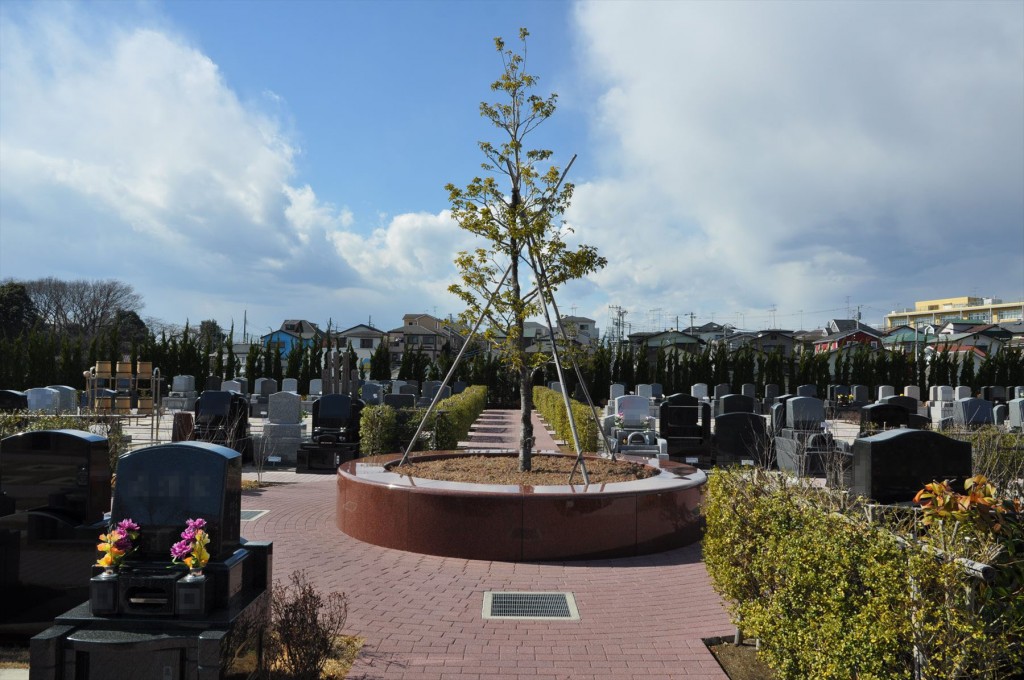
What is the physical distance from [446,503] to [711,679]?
3687 millimetres

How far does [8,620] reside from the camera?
493cm

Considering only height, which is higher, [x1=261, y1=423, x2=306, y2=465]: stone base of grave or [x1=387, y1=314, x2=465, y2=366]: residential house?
[x1=387, y1=314, x2=465, y2=366]: residential house

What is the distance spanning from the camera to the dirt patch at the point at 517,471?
8.84 m

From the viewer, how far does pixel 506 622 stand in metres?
5.58

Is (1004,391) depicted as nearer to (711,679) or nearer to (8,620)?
(711,679)

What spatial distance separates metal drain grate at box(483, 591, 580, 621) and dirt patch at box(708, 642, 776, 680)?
1.16m

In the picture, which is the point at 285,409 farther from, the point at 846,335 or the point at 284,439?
the point at 846,335

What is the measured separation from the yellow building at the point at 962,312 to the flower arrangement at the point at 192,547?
115m

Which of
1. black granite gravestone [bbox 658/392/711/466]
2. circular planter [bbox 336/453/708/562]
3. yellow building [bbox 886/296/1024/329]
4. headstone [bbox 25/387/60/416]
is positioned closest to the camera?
circular planter [bbox 336/453/708/562]

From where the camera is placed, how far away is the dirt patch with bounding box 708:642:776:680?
15.1ft

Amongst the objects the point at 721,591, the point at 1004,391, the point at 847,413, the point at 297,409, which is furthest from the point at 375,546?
the point at 1004,391

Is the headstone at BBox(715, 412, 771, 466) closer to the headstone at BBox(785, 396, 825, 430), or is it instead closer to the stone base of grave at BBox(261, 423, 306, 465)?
the headstone at BBox(785, 396, 825, 430)

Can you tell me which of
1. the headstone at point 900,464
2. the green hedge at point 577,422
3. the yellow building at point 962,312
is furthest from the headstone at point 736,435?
the yellow building at point 962,312

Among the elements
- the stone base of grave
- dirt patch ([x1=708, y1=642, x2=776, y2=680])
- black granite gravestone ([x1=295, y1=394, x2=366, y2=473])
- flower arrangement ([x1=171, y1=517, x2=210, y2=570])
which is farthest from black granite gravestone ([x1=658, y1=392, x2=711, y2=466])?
flower arrangement ([x1=171, y1=517, x2=210, y2=570])
